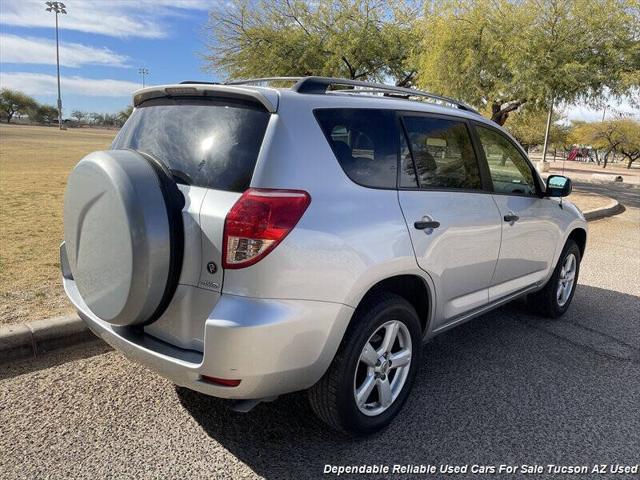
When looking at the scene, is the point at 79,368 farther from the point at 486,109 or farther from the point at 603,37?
the point at 486,109

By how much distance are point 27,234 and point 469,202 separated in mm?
5547

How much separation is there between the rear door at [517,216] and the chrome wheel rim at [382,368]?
1061mm

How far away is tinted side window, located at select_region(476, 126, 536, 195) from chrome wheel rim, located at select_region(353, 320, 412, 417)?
141 cm

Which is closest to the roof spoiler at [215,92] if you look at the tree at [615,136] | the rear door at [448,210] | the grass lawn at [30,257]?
the rear door at [448,210]

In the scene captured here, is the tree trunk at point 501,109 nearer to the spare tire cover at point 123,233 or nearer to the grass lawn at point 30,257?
the grass lawn at point 30,257

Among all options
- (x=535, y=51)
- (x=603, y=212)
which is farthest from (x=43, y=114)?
(x=603, y=212)

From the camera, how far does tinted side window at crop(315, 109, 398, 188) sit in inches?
101

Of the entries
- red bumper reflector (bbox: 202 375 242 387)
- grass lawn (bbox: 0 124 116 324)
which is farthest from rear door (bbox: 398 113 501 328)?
grass lawn (bbox: 0 124 116 324)

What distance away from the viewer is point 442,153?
Answer: 10.7 feet

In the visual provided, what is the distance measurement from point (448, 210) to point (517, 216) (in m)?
0.96

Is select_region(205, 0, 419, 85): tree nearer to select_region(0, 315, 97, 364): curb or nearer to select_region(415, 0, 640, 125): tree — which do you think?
select_region(415, 0, 640, 125): tree

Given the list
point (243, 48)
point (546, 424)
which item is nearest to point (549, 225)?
point (546, 424)

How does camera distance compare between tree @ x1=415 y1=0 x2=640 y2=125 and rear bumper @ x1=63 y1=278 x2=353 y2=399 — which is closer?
rear bumper @ x1=63 y1=278 x2=353 y2=399

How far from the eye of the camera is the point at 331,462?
261 cm
